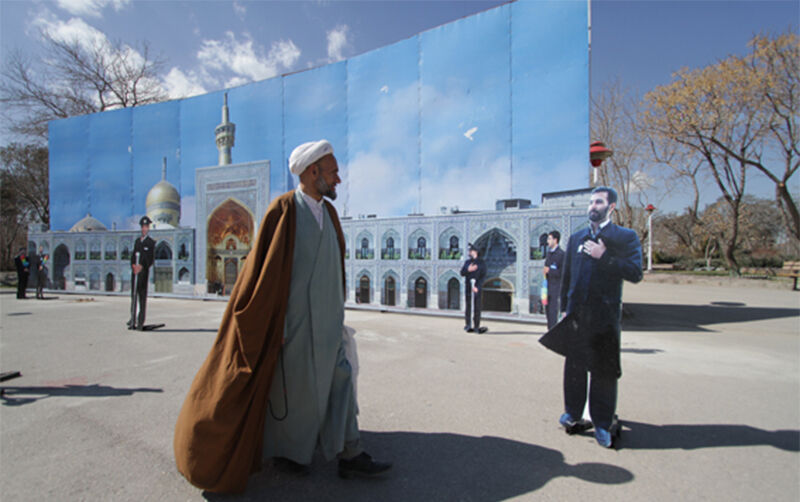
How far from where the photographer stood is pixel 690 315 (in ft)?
32.8

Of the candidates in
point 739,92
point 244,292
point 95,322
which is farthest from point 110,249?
point 739,92

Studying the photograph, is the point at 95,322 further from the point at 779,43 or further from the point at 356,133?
the point at 779,43

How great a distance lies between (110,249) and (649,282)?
2906 centimetres

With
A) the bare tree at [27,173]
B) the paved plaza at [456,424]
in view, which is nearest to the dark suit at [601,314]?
the paved plaza at [456,424]

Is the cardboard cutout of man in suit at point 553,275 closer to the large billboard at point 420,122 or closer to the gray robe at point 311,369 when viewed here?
the large billboard at point 420,122

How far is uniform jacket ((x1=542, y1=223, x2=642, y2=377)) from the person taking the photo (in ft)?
9.17

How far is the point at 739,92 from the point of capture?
16.9 meters

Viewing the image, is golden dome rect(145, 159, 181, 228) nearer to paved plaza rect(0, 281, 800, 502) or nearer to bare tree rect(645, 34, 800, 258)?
paved plaza rect(0, 281, 800, 502)

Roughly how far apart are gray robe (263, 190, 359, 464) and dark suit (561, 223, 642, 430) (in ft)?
6.07

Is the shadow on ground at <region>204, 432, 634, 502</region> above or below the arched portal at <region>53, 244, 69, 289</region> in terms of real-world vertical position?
below

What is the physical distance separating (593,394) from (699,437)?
92cm

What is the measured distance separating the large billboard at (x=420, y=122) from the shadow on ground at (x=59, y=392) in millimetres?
7690

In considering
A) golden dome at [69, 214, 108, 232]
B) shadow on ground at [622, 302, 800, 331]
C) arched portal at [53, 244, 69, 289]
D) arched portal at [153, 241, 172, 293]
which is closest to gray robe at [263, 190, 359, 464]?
shadow on ground at [622, 302, 800, 331]

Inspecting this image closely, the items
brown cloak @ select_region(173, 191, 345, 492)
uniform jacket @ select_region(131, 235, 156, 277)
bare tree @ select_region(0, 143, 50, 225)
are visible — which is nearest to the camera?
brown cloak @ select_region(173, 191, 345, 492)
